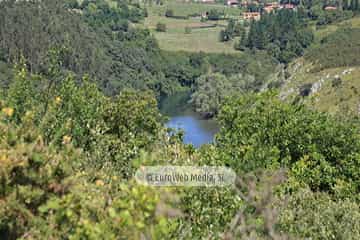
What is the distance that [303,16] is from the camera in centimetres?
15125

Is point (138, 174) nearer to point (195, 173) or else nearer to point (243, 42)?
point (195, 173)

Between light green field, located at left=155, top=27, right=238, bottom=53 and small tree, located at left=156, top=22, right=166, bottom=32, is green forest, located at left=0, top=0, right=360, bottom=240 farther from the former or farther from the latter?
small tree, located at left=156, top=22, right=166, bottom=32

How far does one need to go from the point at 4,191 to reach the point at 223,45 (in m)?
132

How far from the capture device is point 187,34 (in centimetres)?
14275

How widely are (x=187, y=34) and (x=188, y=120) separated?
63.6 metres

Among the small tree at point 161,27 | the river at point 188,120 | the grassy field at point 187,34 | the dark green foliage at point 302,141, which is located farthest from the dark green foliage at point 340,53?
the dark green foliage at point 302,141

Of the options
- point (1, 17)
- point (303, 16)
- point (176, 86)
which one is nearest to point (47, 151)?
point (1, 17)

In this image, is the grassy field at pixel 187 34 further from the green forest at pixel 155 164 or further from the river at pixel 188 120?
the green forest at pixel 155 164

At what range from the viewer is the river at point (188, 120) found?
69062 millimetres

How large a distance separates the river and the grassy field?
24839 millimetres

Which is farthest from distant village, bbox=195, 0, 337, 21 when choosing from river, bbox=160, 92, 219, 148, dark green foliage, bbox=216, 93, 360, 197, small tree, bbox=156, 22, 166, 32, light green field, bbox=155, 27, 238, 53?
dark green foliage, bbox=216, 93, 360, 197

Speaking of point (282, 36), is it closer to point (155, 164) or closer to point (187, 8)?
point (187, 8)

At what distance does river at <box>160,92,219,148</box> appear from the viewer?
2719 inches

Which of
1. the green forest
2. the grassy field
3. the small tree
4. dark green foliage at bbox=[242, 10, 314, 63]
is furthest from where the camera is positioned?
the small tree
